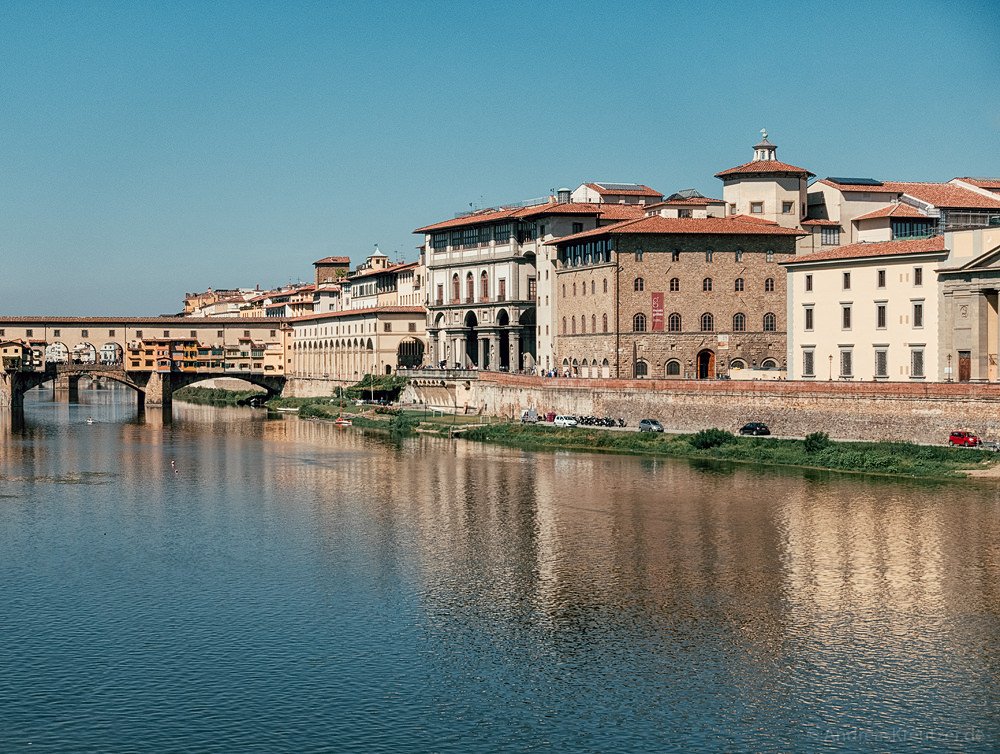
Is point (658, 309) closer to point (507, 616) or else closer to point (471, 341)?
point (471, 341)

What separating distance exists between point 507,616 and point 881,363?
3959 centimetres

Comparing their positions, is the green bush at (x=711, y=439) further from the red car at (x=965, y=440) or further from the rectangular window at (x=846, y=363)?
the red car at (x=965, y=440)

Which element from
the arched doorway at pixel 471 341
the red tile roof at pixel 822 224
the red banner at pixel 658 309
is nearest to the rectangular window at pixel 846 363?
the red banner at pixel 658 309

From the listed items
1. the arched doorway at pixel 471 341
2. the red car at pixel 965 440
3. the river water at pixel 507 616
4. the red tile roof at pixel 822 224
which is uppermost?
the red tile roof at pixel 822 224

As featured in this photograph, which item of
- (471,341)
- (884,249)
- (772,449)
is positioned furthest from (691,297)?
(471,341)

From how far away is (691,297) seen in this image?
87625mm

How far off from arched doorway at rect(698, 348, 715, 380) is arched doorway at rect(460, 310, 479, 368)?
90.3 ft

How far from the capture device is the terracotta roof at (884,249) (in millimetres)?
68375

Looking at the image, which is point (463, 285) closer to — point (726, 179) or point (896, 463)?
point (726, 179)

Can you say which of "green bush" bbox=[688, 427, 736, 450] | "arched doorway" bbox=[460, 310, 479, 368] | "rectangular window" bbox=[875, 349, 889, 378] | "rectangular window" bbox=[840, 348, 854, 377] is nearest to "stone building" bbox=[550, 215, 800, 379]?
"rectangular window" bbox=[840, 348, 854, 377]

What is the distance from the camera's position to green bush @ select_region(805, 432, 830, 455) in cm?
6531

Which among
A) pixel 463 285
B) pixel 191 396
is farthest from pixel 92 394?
pixel 463 285

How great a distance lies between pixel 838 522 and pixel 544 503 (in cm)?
1198

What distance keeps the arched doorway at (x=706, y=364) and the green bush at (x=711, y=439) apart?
16.2m
